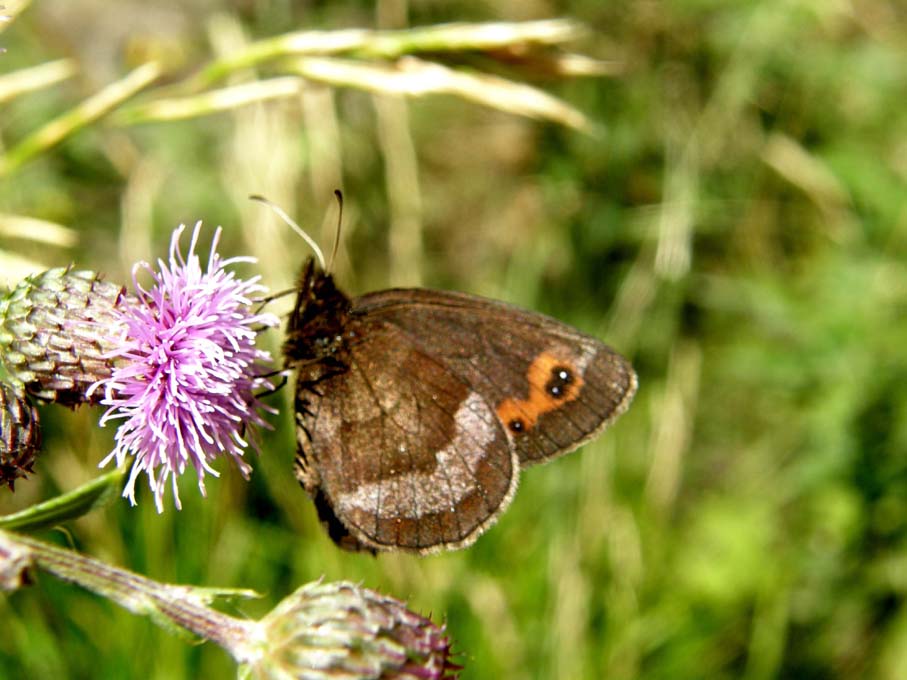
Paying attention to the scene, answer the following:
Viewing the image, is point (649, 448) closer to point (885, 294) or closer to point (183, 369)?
point (885, 294)

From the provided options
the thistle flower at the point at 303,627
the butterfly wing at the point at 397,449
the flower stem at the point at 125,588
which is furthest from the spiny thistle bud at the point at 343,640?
the butterfly wing at the point at 397,449

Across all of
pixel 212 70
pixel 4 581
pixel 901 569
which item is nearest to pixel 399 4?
pixel 212 70

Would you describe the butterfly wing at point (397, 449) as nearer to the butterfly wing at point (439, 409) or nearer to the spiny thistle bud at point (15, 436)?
the butterfly wing at point (439, 409)

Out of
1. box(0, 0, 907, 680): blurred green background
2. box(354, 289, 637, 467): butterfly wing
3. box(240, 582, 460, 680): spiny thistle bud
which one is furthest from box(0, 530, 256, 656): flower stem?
box(0, 0, 907, 680): blurred green background

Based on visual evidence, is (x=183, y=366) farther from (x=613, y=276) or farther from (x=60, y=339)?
(x=613, y=276)

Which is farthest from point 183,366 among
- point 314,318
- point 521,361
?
point 521,361

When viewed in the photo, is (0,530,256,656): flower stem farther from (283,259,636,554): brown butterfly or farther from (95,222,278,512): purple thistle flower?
(283,259,636,554): brown butterfly
